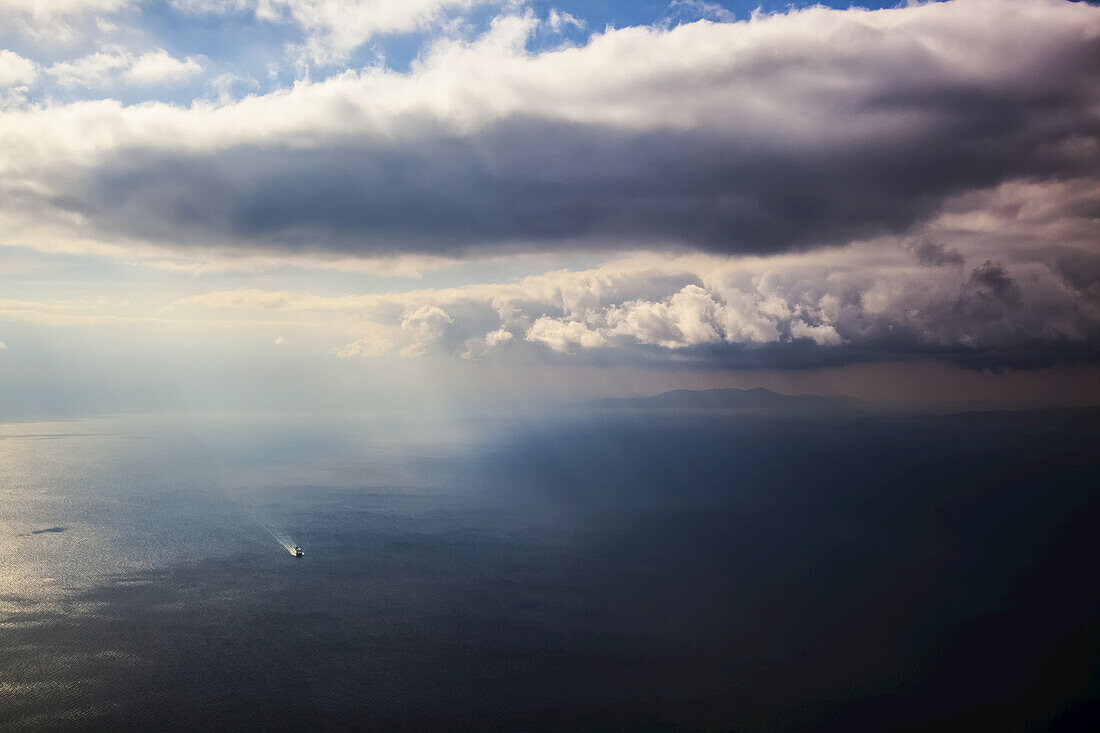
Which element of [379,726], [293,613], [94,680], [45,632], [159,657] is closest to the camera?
[379,726]

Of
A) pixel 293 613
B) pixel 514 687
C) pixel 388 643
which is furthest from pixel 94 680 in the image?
pixel 514 687

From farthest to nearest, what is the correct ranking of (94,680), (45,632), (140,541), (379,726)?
(140,541)
(45,632)
(94,680)
(379,726)

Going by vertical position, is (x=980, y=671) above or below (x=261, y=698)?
below

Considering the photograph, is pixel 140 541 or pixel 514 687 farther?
pixel 140 541

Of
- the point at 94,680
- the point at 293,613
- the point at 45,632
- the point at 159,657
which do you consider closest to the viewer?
the point at 94,680

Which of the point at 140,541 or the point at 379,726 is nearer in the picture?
the point at 379,726

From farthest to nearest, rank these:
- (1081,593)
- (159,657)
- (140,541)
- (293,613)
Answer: (140,541) → (1081,593) → (293,613) → (159,657)

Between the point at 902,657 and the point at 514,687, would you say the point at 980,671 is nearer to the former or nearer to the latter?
the point at 902,657

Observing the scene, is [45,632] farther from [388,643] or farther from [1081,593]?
[1081,593]

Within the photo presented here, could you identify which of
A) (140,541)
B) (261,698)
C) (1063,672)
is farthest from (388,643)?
(1063,672)
